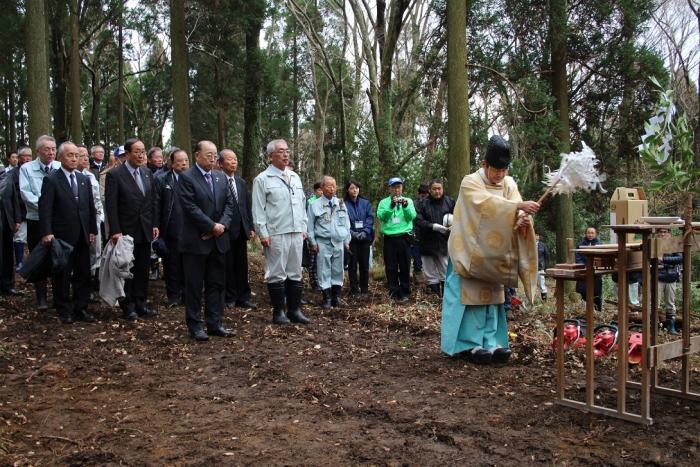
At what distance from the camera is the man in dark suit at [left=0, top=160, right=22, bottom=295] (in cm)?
828

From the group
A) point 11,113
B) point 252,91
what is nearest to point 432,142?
point 252,91

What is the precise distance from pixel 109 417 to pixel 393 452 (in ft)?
6.50

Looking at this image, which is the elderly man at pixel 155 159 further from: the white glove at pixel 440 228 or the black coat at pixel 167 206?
the white glove at pixel 440 228

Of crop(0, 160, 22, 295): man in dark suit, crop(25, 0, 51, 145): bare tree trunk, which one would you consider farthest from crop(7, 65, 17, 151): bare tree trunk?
crop(0, 160, 22, 295): man in dark suit

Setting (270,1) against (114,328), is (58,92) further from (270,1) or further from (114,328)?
(114,328)

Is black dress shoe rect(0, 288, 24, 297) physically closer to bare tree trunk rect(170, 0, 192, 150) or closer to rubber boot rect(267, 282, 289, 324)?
rubber boot rect(267, 282, 289, 324)

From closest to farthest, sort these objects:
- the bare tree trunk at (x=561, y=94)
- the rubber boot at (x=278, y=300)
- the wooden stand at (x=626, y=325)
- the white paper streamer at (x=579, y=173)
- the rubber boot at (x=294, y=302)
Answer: the wooden stand at (x=626, y=325)
the white paper streamer at (x=579, y=173)
the rubber boot at (x=278, y=300)
the rubber boot at (x=294, y=302)
the bare tree trunk at (x=561, y=94)

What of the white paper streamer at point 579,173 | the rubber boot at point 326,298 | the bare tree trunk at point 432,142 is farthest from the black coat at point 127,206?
the bare tree trunk at point 432,142

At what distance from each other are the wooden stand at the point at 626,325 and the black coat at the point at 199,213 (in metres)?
3.51

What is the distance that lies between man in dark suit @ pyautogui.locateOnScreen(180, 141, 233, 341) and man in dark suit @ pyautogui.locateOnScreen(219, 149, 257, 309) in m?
1.16

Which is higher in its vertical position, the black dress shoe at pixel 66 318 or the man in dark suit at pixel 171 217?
the man in dark suit at pixel 171 217

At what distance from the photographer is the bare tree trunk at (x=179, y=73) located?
1284cm

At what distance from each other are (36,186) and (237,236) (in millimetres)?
2499

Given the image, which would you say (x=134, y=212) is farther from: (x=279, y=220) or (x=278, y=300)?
Result: (x=278, y=300)
